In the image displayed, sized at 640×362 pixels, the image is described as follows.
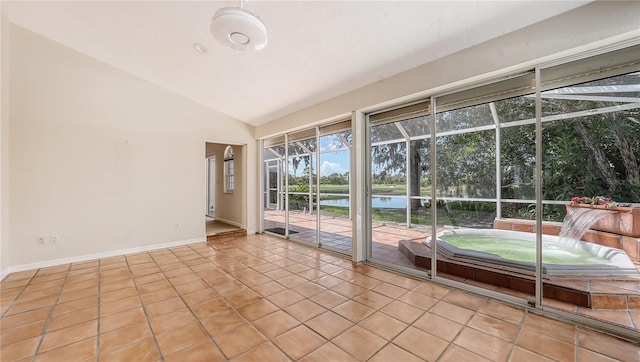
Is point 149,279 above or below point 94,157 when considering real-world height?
below

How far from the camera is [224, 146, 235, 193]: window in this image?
6.98 m

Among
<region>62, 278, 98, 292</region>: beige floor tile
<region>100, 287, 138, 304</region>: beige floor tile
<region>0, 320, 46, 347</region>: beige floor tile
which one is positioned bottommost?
<region>62, 278, 98, 292</region>: beige floor tile

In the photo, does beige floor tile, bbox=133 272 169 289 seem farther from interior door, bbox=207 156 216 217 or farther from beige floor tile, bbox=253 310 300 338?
interior door, bbox=207 156 216 217

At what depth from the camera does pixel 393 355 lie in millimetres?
1796

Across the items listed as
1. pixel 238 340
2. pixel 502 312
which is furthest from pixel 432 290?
pixel 238 340

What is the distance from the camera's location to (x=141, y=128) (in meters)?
4.57

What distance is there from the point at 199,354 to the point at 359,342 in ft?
3.95

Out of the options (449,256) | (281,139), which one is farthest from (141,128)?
(449,256)

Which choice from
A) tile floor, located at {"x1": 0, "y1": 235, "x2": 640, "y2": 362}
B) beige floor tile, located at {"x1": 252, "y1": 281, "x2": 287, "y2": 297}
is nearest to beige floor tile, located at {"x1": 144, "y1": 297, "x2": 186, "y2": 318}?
tile floor, located at {"x1": 0, "y1": 235, "x2": 640, "y2": 362}

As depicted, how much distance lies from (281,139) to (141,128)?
2.65 m

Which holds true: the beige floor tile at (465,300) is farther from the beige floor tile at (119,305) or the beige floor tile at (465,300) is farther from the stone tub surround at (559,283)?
the beige floor tile at (119,305)

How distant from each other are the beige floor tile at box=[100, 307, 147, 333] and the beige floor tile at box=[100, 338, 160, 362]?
1.34 ft

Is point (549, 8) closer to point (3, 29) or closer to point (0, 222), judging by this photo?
point (3, 29)

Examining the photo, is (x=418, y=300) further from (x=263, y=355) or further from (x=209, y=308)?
(x=209, y=308)
